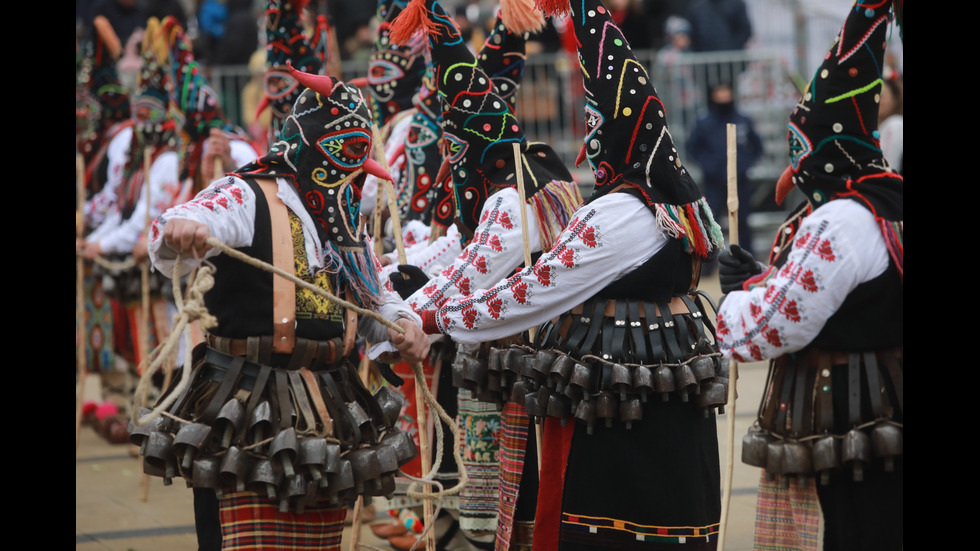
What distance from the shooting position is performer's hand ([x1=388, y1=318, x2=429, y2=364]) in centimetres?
404

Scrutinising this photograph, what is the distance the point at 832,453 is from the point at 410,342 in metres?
1.39

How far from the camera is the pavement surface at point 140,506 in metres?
6.20

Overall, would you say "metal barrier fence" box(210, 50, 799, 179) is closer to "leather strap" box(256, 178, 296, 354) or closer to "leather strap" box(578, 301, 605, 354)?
"leather strap" box(578, 301, 605, 354)

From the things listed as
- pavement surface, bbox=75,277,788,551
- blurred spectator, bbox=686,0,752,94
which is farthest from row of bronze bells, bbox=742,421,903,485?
blurred spectator, bbox=686,0,752,94

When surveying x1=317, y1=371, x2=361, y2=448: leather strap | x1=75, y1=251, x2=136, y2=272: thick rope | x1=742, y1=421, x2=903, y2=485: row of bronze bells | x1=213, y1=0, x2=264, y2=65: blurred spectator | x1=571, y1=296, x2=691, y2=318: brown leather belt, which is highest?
x1=213, y1=0, x2=264, y2=65: blurred spectator

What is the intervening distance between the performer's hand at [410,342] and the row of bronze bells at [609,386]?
47cm

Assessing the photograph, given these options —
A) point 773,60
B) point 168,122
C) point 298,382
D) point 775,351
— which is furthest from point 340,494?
point 773,60

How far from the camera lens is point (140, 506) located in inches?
276

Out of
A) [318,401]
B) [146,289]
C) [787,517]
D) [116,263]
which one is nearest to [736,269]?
Result: [787,517]

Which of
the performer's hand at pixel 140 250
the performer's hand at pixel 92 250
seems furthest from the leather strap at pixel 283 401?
the performer's hand at pixel 92 250

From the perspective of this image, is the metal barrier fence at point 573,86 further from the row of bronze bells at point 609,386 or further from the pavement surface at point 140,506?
the row of bronze bells at point 609,386

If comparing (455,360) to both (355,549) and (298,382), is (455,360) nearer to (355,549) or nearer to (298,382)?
(355,549)

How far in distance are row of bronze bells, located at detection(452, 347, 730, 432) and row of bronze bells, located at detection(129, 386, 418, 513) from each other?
2.44 ft
